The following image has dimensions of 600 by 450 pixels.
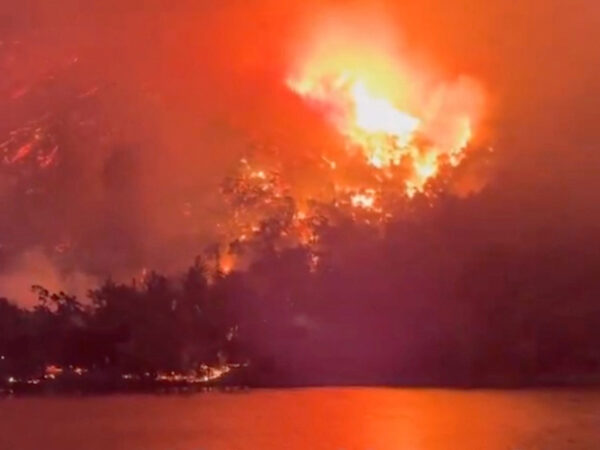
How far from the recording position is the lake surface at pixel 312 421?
1397cm

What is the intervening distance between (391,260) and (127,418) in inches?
209

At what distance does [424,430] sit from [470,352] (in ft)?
12.2

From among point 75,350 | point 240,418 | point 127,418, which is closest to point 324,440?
point 240,418

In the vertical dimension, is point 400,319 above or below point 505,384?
above

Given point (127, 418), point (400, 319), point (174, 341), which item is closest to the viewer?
point (127, 418)

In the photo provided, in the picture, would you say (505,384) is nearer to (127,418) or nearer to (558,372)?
(558,372)

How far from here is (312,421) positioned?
15.5m

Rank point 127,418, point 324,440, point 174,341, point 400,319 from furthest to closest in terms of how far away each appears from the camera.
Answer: point 400,319 < point 174,341 < point 127,418 < point 324,440

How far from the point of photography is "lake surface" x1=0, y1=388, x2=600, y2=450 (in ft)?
45.8

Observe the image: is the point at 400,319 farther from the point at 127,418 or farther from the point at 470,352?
the point at 127,418

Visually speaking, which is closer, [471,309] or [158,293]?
[158,293]

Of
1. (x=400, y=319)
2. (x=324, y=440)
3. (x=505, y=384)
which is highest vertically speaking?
(x=400, y=319)

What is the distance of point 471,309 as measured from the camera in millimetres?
17828

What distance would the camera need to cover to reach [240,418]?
1559cm
